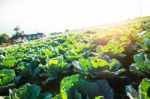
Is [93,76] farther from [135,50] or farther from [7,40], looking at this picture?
[7,40]

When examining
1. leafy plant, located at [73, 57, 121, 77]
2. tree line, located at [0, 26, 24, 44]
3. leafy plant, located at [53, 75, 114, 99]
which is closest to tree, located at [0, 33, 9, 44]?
tree line, located at [0, 26, 24, 44]

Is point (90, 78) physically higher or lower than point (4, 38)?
higher

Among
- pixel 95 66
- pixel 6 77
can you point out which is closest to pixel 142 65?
pixel 95 66

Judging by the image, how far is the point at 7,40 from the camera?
83125 millimetres

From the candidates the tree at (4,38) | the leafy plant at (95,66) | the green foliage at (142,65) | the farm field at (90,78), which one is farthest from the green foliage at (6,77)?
the tree at (4,38)

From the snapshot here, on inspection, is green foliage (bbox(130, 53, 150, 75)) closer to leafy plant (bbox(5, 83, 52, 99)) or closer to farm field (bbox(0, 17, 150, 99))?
farm field (bbox(0, 17, 150, 99))

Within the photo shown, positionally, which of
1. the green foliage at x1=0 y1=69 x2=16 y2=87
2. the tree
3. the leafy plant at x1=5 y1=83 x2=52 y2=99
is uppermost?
the leafy plant at x1=5 y1=83 x2=52 y2=99

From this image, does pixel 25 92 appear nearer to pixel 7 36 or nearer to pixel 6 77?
pixel 6 77

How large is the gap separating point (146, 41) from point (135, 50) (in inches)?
52.5

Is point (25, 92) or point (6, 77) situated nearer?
point (25, 92)

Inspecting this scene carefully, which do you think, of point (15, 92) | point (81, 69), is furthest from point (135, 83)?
point (15, 92)

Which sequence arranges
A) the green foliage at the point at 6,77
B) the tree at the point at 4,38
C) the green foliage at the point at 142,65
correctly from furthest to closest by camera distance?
1. the tree at the point at 4,38
2. the green foliage at the point at 6,77
3. the green foliage at the point at 142,65

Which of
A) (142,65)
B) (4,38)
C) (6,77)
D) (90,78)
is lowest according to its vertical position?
(4,38)

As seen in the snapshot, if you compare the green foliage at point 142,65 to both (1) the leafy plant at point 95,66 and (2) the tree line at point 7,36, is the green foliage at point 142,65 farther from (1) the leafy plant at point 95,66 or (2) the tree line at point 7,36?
(2) the tree line at point 7,36
